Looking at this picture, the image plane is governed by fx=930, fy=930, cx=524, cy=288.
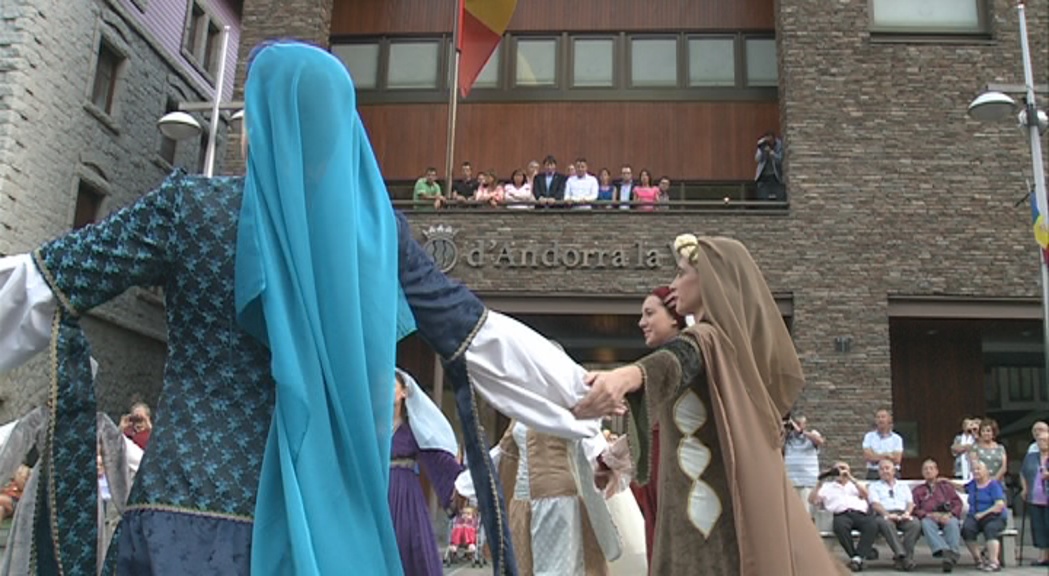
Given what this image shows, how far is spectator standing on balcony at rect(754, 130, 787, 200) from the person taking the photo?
1561cm

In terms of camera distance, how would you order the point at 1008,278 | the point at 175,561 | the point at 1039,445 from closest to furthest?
the point at 175,561 < the point at 1039,445 < the point at 1008,278

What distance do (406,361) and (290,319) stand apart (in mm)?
15140

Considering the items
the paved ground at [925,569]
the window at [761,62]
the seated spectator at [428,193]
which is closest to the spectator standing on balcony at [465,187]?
the seated spectator at [428,193]

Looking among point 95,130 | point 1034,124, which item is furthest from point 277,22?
point 1034,124

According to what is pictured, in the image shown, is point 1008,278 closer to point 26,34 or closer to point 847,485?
point 847,485

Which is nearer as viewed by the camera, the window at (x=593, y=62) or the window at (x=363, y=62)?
the window at (x=593, y=62)

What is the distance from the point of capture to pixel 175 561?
6.34ft

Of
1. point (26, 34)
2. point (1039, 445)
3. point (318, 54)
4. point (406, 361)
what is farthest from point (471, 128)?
point (318, 54)

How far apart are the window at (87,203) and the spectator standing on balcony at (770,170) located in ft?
43.4

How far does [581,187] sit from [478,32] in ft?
11.8

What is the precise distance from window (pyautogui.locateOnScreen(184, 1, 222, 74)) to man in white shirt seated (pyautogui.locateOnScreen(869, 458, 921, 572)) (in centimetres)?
1942

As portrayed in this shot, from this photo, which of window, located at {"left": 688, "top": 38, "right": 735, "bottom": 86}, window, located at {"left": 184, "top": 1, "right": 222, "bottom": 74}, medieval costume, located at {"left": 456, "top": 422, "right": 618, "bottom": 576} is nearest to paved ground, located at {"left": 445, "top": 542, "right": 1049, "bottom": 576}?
medieval costume, located at {"left": 456, "top": 422, "right": 618, "bottom": 576}

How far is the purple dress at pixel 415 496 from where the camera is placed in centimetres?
529

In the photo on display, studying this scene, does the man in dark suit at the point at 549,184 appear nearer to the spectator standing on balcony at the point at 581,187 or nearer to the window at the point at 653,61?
the spectator standing on balcony at the point at 581,187
